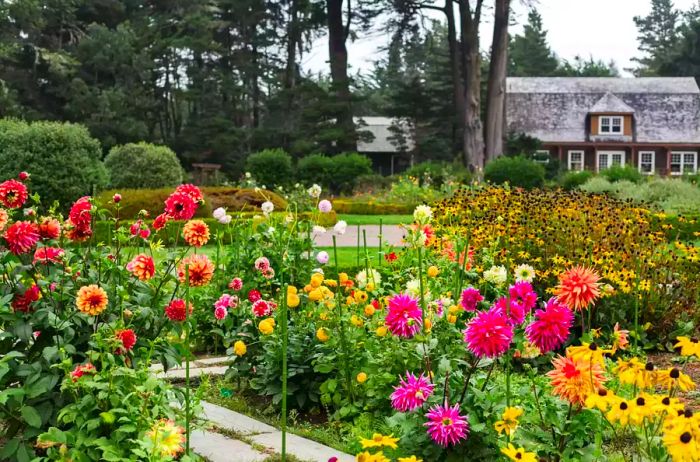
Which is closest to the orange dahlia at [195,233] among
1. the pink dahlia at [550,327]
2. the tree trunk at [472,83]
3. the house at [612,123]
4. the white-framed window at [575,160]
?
the pink dahlia at [550,327]

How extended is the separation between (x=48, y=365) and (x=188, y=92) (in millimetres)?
27033

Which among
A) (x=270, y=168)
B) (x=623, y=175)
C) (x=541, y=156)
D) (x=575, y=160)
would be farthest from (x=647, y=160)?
(x=270, y=168)

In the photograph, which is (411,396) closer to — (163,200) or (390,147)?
(163,200)

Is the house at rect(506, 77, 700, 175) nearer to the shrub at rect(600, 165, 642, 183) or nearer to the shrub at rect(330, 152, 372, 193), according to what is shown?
the shrub at rect(600, 165, 642, 183)

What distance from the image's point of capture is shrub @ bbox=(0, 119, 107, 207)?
41.2ft

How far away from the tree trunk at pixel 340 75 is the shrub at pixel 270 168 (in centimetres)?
482

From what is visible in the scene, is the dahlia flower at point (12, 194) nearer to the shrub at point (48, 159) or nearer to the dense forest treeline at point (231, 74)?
the shrub at point (48, 159)

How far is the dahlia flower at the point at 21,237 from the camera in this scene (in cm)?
251

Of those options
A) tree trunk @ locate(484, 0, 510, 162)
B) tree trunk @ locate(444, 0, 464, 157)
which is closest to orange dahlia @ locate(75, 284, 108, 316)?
tree trunk @ locate(484, 0, 510, 162)

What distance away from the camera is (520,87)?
103ft

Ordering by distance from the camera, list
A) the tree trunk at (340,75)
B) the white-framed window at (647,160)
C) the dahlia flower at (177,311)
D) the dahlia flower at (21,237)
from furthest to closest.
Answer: the white-framed window at (647,160) → the tree trunk at (340,75) → the dahlia flower at (177,311) → the dahlia flower at (21,237)

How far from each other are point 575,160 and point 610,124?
6.22 feet

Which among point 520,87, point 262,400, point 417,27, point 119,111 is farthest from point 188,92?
point 262,400

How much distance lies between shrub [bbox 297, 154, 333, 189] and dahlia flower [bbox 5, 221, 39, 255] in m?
20.2
